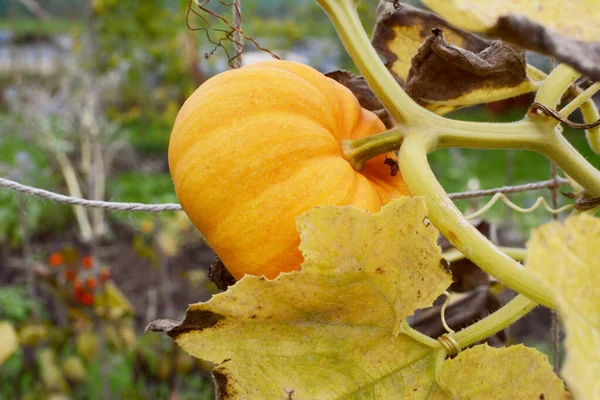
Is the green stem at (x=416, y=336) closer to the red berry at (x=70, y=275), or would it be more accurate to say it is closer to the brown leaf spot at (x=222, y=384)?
the brown leaf spot at (x=222, y=384)

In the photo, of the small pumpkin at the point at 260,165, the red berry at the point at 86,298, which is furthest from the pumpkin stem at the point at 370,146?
the red berry at the point at 86,298

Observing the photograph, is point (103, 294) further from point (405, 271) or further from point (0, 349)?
point (405, 271)

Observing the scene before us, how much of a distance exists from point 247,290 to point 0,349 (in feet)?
3.92

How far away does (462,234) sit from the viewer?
456mm

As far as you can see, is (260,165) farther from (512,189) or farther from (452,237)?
(512,189)

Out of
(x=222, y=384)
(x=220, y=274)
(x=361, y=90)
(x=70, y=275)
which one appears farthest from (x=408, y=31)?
(x=70, y=275)

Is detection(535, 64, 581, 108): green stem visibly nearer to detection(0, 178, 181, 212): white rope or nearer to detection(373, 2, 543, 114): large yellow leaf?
detection(373, 2, 543, 114): large yellow leaf

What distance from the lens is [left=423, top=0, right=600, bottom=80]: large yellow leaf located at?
1.09ft

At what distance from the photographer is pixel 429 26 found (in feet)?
2.39

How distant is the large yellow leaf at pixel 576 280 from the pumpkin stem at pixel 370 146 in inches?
7.8

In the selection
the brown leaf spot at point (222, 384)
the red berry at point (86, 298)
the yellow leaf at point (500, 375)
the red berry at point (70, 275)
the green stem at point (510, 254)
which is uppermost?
the red berry at point (70, 275)

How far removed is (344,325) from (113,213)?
1.98 meters

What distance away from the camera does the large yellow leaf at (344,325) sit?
0.45m

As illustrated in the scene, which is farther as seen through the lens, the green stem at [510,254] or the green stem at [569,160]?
the green stem at [510,254]
